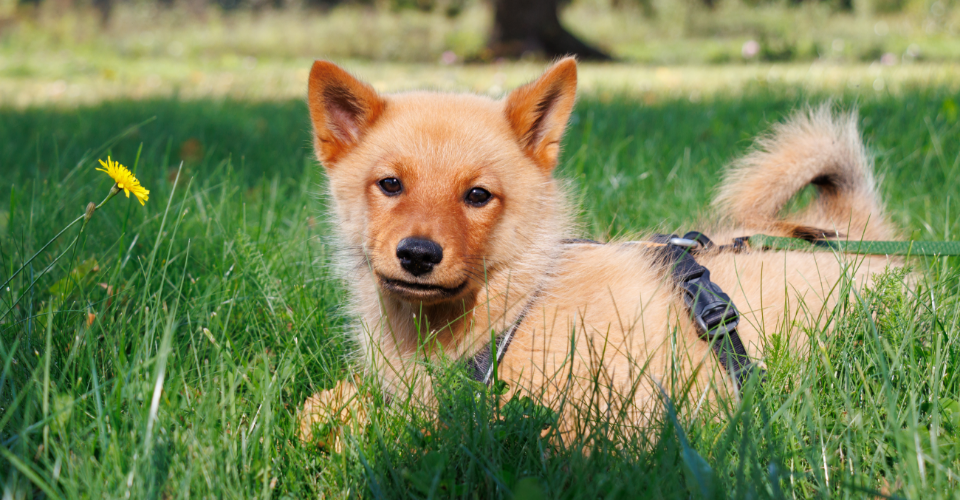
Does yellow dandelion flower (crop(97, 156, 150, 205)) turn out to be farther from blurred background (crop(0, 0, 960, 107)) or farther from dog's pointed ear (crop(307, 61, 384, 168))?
blurred background (crop(0, 0, 960, 107))

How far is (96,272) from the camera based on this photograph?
7.77ft

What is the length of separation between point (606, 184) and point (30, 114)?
599 cm

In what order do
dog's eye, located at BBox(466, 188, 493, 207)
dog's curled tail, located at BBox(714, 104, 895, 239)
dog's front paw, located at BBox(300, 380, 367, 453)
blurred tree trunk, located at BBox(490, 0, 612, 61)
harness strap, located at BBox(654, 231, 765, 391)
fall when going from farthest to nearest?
blurred tree trunk, located at BBox(490, 0, 612, 61) → dog's curled tail, located at BBox(714, 104, 895, 239) → dog's eye, located at BBox(466, 188, 493, 207) → harness strap, located at BBox(654, 231, 765, 391) → dog's front paw, located at BBox(300, 380, 367, 453)

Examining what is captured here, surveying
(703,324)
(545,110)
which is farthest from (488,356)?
(545,110)

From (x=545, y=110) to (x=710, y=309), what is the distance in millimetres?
901

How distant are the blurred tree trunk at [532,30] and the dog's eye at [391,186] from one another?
1437 centimetres

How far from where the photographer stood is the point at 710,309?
1961 millimetres

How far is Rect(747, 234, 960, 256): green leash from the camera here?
217 cm

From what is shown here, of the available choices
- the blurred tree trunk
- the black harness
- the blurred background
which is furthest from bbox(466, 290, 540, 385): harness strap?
the blurred tree trunk

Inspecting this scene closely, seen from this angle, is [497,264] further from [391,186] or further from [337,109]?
[337,109]

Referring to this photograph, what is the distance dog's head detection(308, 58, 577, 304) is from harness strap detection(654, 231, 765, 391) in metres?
0.51

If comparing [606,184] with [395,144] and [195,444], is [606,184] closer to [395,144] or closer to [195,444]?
[395,144]

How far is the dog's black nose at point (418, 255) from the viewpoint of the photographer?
1.74 meters

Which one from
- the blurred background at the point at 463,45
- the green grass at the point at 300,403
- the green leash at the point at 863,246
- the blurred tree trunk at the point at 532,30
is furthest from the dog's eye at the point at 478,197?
the blurred tree trunk at the point at 532,30
